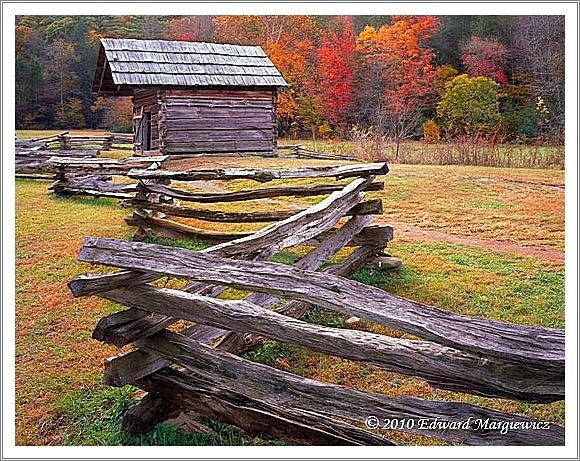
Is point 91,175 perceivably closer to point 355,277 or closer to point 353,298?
point 355,277

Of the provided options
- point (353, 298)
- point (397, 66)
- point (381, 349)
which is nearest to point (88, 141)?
point (397, 66)

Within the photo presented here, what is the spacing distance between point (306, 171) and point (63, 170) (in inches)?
257

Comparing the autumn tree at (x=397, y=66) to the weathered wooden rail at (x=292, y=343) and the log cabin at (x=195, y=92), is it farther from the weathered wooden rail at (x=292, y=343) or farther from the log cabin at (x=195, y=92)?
the weathered wooden rail at (x=292, y=343)

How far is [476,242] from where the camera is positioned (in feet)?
26.7

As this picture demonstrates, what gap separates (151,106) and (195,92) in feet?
4.49

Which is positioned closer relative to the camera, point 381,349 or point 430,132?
point 381,349

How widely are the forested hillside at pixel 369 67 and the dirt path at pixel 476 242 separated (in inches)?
432

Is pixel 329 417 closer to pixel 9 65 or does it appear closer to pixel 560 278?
pixel 9 65

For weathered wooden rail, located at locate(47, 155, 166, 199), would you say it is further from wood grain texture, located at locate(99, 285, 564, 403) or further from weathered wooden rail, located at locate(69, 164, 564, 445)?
wood grain texture, located at locate(99, 285, 564, 403)

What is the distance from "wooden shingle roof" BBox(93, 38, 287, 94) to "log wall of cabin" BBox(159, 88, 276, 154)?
42 cm

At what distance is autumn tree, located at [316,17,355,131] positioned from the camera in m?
22.1

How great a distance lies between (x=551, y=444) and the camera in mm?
2674

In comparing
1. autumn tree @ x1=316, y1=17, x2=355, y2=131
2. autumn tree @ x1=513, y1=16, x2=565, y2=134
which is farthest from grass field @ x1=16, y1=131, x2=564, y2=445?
autumn tree @ x1=316, y1=17, x2=355, y2=131

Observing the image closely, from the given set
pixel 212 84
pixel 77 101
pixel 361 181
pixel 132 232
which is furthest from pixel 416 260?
pixel 77 101
